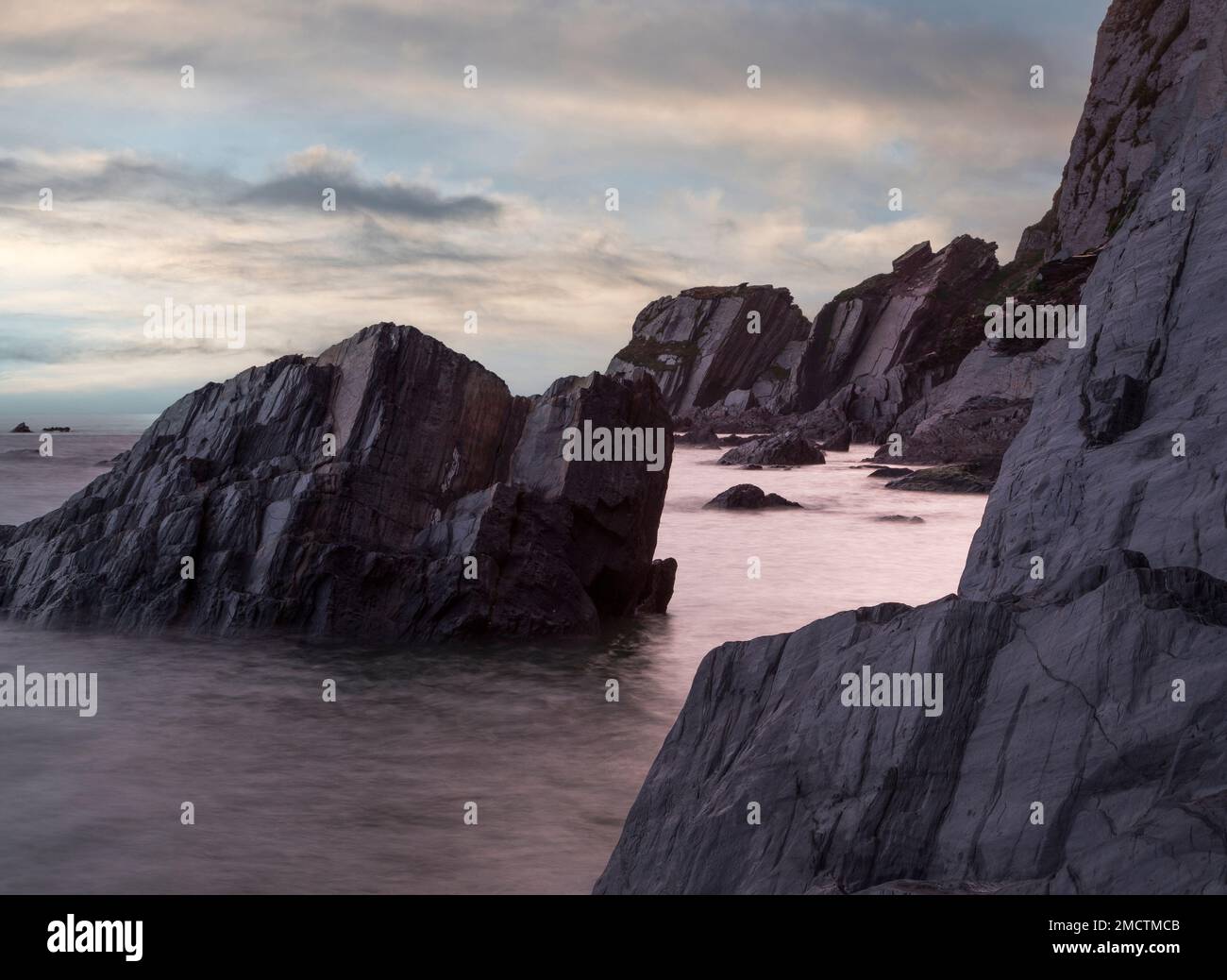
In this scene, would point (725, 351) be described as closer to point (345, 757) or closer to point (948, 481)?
point (948, 481)

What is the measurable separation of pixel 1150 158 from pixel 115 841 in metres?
75.0

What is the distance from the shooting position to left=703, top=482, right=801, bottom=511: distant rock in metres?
49.2

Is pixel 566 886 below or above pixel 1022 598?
below

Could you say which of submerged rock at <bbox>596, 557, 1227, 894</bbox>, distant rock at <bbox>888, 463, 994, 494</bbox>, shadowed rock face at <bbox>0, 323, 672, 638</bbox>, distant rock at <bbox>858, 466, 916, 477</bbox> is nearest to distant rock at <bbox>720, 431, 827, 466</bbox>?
distant rock at <bbox>858, 466, 916, 477</bbox>

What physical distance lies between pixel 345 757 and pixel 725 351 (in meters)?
134

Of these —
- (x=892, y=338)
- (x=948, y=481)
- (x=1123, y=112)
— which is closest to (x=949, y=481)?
(x=948, y=481)

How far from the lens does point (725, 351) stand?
485ft

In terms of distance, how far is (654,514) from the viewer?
26.8 meters

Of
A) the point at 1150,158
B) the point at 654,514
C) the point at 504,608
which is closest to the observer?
the point at 504,608

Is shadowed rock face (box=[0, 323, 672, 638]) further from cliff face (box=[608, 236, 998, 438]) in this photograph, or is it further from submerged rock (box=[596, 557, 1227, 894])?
cliff face (box=[608, 236, 998, 438])

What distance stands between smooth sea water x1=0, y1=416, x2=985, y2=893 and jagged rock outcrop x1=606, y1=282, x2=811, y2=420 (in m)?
118
